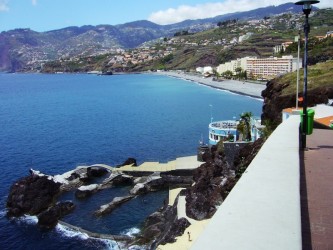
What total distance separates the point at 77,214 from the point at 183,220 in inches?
374

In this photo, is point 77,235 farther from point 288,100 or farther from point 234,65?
point 234,65

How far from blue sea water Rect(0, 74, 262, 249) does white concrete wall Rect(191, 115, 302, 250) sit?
1908 centimetres

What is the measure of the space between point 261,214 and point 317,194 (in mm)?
2191

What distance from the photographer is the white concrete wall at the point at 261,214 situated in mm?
3385

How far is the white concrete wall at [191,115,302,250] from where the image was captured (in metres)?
3.38

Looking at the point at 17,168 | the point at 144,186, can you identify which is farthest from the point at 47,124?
the point at 144,186

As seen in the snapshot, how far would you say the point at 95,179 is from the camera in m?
37.6

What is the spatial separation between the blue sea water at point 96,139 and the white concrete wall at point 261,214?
751 inches

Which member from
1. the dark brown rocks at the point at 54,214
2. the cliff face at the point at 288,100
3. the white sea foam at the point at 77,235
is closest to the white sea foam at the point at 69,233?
the white sea foam at the point at 77,235

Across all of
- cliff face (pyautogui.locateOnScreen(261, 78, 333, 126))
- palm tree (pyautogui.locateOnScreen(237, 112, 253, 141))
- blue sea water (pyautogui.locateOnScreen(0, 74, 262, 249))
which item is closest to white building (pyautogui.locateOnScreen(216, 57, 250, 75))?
blue sea water (pyautogui.locateOnScreen(0, 74, 262, 249))

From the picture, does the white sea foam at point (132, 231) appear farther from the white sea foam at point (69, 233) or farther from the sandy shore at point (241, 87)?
the sandy shore at point (241, 87)

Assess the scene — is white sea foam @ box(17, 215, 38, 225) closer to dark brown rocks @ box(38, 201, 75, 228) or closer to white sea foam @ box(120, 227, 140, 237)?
dark brown rocks @ box(38, 201, 75, 228)

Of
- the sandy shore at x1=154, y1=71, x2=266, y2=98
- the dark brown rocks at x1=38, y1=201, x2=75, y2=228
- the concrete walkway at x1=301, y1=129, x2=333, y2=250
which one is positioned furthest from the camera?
the sandy shore at x1=154, y1=71, x2=266, y2=98

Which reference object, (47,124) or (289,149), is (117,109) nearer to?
(47,124)
